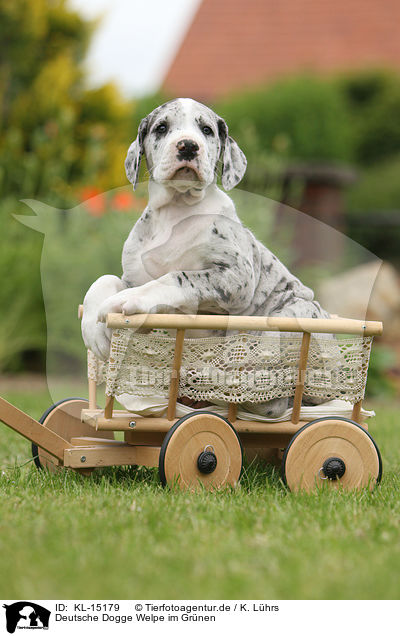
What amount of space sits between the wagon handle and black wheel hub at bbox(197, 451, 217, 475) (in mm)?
435

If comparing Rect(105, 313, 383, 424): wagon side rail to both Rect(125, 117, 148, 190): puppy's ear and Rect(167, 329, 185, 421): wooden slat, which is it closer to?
Rect(167, 329, 185, 421): wooden slat

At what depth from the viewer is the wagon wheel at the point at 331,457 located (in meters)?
2.72

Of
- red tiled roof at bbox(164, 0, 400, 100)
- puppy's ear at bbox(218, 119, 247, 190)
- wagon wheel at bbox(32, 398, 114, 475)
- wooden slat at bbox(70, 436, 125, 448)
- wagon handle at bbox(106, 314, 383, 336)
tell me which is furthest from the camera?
red tiled roof at bbox(164, 0, 400, 100)

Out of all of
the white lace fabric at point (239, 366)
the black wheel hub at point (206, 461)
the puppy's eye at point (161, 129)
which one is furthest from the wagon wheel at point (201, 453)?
the puppy's eye at point (161, 129)

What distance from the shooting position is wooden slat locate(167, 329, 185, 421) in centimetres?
260

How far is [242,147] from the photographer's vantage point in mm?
6785

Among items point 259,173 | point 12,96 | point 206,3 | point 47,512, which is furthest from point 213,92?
point 47,512

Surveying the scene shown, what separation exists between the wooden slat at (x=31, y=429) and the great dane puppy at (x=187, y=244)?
0.33 meters

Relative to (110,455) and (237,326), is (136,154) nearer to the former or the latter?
(237,326)

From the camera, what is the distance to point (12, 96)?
9.38 metres

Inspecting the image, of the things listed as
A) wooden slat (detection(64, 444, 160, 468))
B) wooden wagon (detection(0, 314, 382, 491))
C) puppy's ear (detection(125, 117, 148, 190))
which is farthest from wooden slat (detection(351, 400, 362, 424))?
puppy's ear (detection(125, 117, 148, 190))

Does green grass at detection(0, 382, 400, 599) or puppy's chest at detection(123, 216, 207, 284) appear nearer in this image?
green grass at detection(0, 382, 400, 599)
